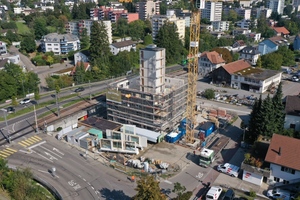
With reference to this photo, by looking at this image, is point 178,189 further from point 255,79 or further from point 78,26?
point 78,26

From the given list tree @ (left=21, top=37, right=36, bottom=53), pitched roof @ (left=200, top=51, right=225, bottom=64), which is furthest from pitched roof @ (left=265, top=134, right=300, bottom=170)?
tree @ (left=21, top=37, right=36, bottom=53)

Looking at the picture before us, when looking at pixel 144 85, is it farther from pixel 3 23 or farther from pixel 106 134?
pixel 3 23

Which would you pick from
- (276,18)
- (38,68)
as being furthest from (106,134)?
(276,18)

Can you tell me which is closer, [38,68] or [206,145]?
[206,145]

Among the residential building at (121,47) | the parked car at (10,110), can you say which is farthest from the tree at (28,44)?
the parked car at (10,110)

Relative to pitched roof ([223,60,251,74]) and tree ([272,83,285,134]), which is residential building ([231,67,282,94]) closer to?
pitched roof ([223,60,251,74])

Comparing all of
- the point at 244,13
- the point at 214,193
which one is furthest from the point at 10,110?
the point at 244,13
